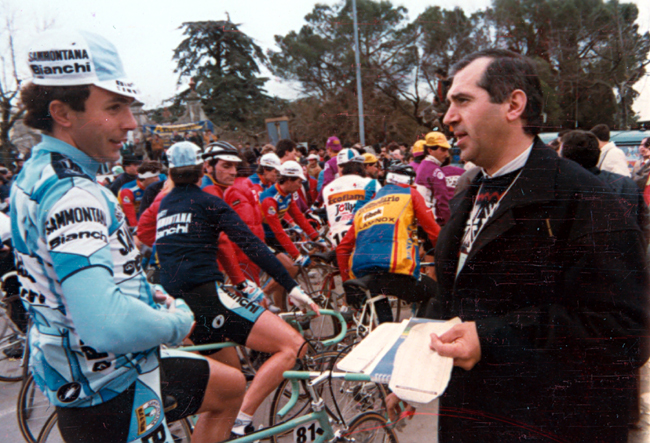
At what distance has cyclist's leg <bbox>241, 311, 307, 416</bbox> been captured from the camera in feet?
7.86

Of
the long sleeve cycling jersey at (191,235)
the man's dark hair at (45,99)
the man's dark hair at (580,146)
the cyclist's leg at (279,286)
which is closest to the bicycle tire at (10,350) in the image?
the cyclist's leg at (279,286)

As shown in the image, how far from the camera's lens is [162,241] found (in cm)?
246

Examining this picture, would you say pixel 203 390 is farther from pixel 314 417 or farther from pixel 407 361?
pixel 407 361

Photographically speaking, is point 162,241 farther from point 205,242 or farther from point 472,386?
point 472,386

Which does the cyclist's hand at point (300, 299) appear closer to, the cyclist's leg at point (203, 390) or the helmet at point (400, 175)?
the cyclist's leg at point (203, 390)

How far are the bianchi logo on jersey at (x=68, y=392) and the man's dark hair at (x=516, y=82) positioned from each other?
59.8 inches

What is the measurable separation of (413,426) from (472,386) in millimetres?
1818

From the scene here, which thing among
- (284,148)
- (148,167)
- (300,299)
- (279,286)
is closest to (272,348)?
(300,299)

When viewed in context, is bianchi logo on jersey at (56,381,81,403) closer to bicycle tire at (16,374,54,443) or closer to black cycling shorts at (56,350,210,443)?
black cycling shorts at (56,350,210,443)

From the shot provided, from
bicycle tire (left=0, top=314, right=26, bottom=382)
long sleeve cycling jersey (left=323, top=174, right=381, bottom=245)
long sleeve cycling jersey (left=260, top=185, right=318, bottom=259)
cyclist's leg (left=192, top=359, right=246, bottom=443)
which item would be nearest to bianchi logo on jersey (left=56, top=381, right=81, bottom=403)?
cyclist's leg (left=192, top=359, right=246, bottom=443)

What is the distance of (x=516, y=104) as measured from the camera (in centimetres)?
122

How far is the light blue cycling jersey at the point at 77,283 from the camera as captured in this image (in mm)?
1054

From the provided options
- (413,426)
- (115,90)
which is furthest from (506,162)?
(413,426)

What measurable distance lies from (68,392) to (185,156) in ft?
5.11
